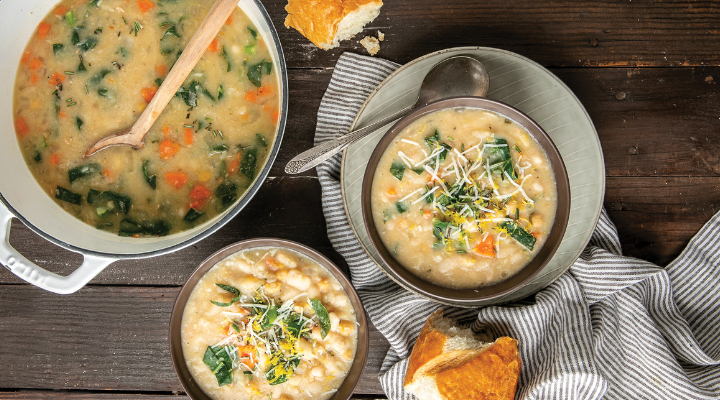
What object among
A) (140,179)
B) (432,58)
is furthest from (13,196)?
(432,58)

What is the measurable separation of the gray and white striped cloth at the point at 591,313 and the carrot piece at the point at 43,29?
4.65ft

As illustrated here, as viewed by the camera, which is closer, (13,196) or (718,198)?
(13,196)

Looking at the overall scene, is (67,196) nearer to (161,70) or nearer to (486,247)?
(161,70)

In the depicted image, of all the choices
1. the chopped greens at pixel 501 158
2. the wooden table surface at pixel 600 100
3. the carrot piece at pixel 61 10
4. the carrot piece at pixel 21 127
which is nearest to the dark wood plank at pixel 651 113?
the wooden table surface at pixel 600 100

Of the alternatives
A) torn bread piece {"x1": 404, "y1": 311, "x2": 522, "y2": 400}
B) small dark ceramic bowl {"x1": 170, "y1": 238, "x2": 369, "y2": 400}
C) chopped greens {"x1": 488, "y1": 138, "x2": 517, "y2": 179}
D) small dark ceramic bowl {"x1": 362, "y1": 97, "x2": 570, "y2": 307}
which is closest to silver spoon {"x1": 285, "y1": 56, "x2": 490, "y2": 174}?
small dark ceramic bowl {"x1": 362, "y1": 97, "x2": 570, "y2": 307}

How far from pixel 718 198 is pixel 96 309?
3743 mm

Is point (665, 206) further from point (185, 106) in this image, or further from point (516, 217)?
point (185, 106)

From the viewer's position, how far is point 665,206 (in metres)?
2.84

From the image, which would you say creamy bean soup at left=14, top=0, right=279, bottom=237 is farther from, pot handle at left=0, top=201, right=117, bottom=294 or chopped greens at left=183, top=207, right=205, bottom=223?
pot handle at left=0, top=201, right=117, bottom=294

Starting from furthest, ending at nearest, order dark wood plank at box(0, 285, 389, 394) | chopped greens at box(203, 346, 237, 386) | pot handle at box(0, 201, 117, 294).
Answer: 1. dark wood plank at box(0, 285, 389, 394)
2. chopped greens at box(203, 346, 237, 386)
3. pot handle at box(0, 201, 117, 294)

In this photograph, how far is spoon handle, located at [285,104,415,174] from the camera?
2449 mm

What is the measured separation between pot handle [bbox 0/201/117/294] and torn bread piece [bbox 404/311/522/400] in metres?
1.61

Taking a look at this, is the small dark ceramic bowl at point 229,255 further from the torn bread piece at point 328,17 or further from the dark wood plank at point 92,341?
the torn bread piece at point 328,17

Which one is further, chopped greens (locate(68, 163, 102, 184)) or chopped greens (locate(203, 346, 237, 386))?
chopped greens (locate(203, 346, 237, 386))
